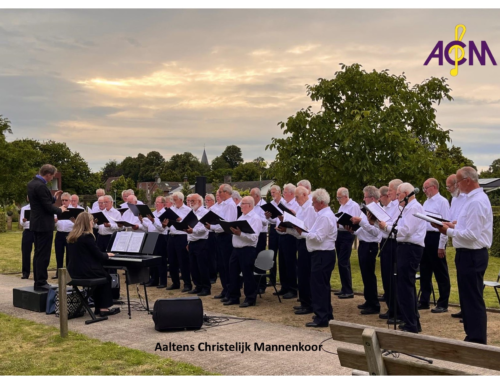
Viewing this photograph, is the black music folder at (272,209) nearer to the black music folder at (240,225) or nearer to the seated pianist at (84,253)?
the black music folder at (240,225)

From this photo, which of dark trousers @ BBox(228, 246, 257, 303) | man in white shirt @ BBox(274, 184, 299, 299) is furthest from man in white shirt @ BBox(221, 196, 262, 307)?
man in white shirt @ BBox(274, 184, 299, 299)

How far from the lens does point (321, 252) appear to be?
27.1 feet

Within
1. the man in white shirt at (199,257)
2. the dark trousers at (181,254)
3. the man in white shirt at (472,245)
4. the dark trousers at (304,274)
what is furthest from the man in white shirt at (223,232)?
the man in white shirt at (472,245)

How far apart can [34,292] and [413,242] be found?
6.31m

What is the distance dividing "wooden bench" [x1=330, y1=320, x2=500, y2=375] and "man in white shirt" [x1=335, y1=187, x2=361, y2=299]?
6658 millimetres

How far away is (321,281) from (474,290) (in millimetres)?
2268

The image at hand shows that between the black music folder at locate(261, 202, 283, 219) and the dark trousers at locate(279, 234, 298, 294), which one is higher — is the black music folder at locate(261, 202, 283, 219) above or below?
above

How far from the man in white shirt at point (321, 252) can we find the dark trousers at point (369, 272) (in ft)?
4.20

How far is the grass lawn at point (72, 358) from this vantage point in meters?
6.05

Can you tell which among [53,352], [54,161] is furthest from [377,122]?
[54,161]

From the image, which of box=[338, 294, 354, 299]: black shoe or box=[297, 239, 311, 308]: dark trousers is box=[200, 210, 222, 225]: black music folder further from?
box=[338, 294, 354, 299]: black shoe

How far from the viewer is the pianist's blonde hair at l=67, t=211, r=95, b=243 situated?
28.1 ft

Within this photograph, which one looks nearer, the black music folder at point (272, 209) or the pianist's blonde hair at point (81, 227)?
the pianist's blonde hair at point (81, 227)

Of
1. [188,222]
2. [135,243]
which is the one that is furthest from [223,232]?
[135,243]
